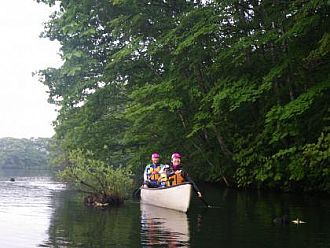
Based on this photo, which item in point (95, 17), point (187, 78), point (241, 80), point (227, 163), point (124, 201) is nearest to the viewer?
point (124, 201)

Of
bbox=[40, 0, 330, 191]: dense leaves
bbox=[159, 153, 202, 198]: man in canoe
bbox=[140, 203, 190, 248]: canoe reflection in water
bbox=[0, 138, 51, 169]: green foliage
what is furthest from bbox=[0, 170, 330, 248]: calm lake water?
bbox=[0, 138, 51, 169]: green foliage

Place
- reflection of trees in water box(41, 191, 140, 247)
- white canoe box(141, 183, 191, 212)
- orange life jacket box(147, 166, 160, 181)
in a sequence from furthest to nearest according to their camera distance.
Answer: orange life jacket box(147, 166, 160, 181) < white canoe box(141, 183, 191, 212) < reflection of trees in water box(41, 191, 140, 247)

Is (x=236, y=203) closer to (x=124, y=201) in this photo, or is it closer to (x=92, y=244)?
(x=124, y=201)

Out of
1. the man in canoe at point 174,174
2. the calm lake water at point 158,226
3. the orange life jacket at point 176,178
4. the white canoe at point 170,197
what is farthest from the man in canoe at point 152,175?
the orange life jacket at point 176,178

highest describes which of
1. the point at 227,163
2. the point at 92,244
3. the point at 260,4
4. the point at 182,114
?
the point at 260,4

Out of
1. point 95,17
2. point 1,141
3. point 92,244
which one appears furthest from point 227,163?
point 1,141

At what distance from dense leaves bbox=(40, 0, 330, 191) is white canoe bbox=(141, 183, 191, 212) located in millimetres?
4718

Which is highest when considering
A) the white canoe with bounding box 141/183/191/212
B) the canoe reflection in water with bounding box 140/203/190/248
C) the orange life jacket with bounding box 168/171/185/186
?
the orange life jacket with bounding box 168/171/185/186

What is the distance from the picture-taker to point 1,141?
349 feet

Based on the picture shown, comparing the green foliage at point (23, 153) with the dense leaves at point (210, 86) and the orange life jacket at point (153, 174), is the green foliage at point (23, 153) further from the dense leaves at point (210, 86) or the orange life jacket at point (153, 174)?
the orange life jacket at point (153, 174)

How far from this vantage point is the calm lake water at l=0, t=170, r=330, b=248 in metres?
10.6

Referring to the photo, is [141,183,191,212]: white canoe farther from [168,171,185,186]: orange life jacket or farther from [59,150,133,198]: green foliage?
[59,150,133,198]: green foliage

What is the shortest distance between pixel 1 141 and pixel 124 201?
305ft

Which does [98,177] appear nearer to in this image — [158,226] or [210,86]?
[158,226]
